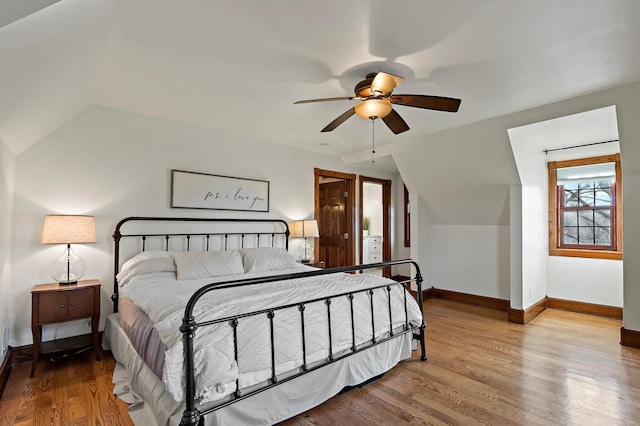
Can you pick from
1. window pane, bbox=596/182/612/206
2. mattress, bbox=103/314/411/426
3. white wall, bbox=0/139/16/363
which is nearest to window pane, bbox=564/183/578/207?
window pane, bbox=596/182/612/206

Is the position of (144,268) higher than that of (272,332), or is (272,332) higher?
(144,268)

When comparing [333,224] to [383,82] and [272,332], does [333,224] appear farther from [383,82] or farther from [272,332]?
[272,332]

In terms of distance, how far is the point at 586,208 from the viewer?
173 inches

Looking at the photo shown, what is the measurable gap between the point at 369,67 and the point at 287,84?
27.9 inches

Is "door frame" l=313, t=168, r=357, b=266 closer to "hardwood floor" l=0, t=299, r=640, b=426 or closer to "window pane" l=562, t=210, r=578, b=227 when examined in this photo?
"hardwood floor" l=0, t=299, r=640, b=426

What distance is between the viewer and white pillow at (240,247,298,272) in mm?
3516

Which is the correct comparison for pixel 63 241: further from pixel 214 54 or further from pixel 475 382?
pixel 475 382

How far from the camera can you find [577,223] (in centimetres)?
448

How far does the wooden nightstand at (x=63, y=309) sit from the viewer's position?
100 inches

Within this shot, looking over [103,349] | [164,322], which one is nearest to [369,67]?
[164,322]

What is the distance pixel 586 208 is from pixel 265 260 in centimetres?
441

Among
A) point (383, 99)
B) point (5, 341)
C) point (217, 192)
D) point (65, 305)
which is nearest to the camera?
point (383, 99)

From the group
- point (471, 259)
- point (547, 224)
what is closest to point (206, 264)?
point (471, 259)

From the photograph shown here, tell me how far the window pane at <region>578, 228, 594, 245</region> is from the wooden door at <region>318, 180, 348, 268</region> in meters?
3.37
